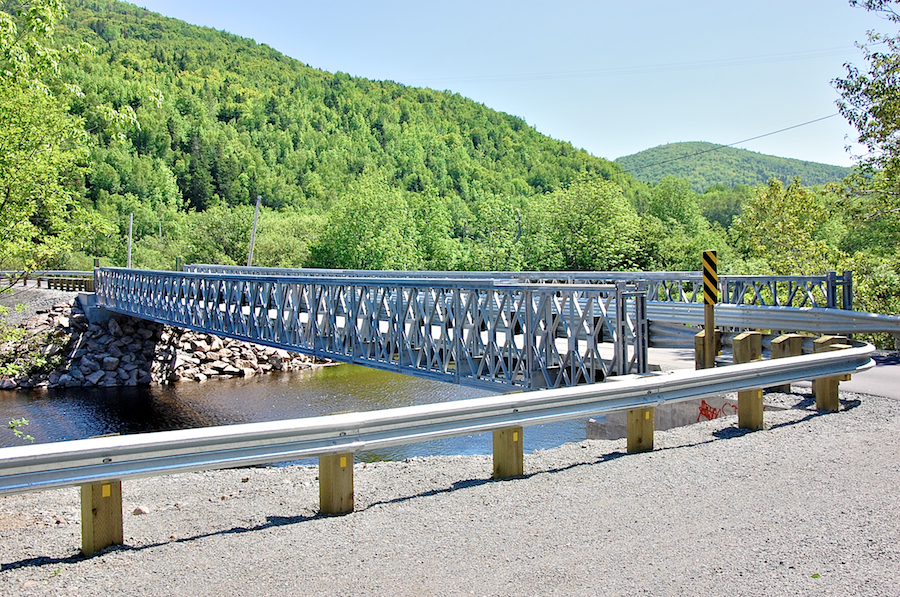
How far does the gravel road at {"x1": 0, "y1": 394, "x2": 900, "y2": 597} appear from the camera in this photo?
3.77 meters

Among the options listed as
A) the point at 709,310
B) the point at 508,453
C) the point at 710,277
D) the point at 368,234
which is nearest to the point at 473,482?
the point at 508,453

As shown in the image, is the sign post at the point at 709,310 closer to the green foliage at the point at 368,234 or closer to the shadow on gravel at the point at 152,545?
the shadow on gravel at the point at 152,545

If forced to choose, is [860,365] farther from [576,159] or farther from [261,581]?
[576,159]

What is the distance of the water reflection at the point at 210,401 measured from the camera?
24.3 metres

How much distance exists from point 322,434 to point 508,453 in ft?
5.34

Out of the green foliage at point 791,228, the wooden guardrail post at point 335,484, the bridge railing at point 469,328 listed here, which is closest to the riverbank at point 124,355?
the bridge railing at point 469,328

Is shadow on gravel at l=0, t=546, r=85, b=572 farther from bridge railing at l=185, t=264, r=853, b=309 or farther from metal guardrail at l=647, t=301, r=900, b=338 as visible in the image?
metal guardrail at l=647, t=301, r=900, b=338

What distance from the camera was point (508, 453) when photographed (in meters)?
5.84

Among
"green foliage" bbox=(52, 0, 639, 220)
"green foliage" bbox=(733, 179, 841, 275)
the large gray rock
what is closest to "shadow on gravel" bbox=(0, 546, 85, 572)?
"green foliage" bbox=(733, 179, 841, 275)

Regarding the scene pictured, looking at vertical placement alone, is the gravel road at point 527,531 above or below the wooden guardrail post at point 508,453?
below

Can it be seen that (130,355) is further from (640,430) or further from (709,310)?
(640,430)

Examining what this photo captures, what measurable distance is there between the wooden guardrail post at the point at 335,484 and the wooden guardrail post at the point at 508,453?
4.33 feet

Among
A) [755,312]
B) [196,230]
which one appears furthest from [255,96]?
[755,312]

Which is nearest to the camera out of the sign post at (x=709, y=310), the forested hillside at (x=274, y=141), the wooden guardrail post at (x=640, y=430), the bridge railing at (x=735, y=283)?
the wooden guardrail post at (x=640, y=430)
